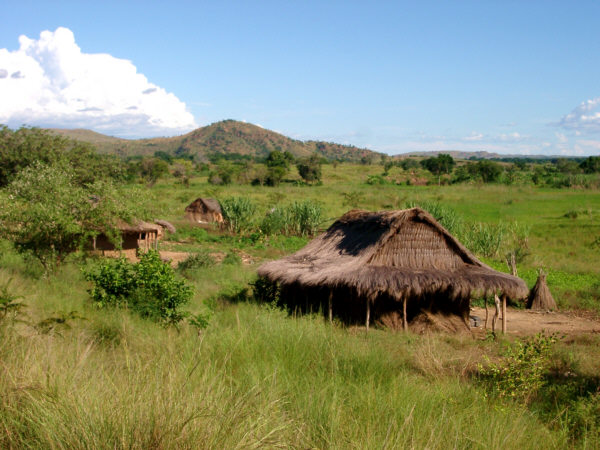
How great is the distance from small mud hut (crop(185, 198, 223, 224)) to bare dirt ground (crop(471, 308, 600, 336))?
58.0 feet

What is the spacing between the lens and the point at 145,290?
8.42m

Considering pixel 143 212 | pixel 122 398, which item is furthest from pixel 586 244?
pixel 122 398

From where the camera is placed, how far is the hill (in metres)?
136

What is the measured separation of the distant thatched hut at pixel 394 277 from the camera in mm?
10273

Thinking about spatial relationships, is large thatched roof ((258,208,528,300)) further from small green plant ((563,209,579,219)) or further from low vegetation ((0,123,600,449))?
small green plant ((563,209,579,219))

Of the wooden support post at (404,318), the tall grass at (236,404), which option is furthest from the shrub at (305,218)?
the tall grass at (236,404)

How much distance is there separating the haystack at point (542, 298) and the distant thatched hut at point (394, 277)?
3.68 metres

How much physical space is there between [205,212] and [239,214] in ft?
12.5

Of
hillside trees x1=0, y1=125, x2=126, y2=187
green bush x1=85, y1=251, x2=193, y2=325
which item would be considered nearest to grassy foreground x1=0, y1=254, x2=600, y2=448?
green bush x1=85, y1=251, x2=193, y2=325

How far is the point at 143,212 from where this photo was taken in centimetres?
1357

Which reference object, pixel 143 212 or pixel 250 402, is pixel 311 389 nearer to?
pixel 250 402

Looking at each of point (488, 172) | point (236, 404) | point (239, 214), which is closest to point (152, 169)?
point (239, 214)

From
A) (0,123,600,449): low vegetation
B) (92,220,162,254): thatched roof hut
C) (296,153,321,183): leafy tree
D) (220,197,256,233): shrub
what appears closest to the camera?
(0,123,600,449): low vegetation

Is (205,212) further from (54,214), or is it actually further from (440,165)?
(440,165)
